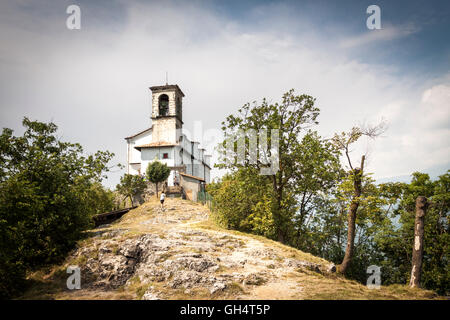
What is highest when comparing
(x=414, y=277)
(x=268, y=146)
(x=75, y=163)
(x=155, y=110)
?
(x=155, y=110)

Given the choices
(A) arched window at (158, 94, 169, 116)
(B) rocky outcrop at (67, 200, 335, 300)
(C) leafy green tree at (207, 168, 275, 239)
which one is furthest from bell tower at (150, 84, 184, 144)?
(B) rocky outcrop at (67, 200, 335, 300)

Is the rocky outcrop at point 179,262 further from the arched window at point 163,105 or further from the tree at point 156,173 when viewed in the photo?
the arched window at point 163,105

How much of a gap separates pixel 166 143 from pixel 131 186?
29.6 feet

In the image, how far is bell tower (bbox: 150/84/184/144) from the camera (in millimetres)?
43844

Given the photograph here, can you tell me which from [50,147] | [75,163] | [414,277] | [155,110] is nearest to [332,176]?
[414,277]

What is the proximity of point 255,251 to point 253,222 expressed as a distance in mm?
6454

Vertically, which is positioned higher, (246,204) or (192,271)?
(246,204)

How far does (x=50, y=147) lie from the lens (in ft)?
63.8

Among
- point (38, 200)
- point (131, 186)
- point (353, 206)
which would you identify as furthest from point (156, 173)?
point (353, 206)

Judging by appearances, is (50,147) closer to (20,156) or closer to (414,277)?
(20,156)

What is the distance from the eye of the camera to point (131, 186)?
121ft

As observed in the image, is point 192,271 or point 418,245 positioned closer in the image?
point 192,271

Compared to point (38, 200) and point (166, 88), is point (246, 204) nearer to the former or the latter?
point (38, 200)

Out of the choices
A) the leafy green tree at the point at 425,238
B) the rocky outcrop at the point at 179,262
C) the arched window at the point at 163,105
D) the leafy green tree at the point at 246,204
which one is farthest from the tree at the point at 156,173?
the leafy green tree at the point at 425,238
